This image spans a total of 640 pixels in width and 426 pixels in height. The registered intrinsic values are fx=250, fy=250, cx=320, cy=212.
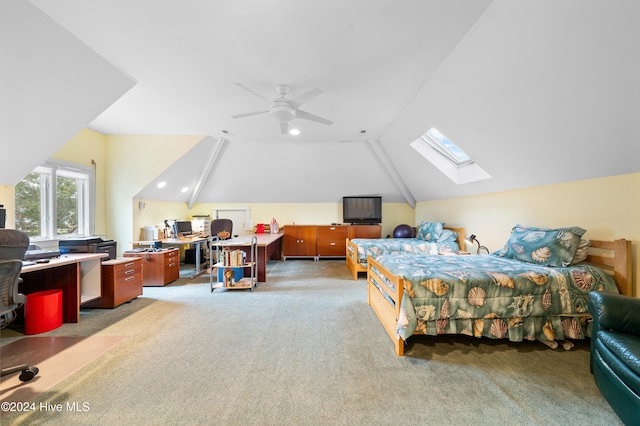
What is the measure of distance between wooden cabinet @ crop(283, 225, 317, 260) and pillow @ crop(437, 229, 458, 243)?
3190 millimetres

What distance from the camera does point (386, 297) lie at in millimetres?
2668

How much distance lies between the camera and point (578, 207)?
2785 mm

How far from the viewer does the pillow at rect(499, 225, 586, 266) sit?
2.57 meters

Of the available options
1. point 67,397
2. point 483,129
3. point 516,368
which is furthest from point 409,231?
point 67,397

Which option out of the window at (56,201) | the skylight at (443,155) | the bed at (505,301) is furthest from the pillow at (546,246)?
the window at (56,201)

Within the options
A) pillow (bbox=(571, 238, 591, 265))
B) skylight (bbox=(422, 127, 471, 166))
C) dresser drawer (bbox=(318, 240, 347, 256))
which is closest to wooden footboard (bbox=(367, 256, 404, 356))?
pillow (bbox=(571, 238, 591, 265))

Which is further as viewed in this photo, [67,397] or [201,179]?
[201,179]

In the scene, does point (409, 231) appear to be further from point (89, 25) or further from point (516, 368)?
point (89, 25)

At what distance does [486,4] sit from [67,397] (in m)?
4.14

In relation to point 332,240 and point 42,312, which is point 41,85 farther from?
point 332,240

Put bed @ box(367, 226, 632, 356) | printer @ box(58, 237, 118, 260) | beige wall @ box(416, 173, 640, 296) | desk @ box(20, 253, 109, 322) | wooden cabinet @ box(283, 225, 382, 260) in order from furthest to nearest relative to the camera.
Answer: wooden cabinet @ box(283, 225, 382, 260), printer @ box(58, 237, 118, 260), desk @ box(20, 253, 109, 322), beige wall @ box(416, 173, 640, 296), bed @ box(367, 226, 632, 356)

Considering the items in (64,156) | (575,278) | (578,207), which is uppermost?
(64,156)

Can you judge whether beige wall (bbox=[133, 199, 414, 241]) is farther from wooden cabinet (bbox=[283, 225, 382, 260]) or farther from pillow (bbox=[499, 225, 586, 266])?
pillow (bbox=[499, 225, 586, 266])

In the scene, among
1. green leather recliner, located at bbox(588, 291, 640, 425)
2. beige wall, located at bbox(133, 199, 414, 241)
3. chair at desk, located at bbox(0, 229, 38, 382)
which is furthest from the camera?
beige wall, located at bbox(133, 199, 414, 241)
